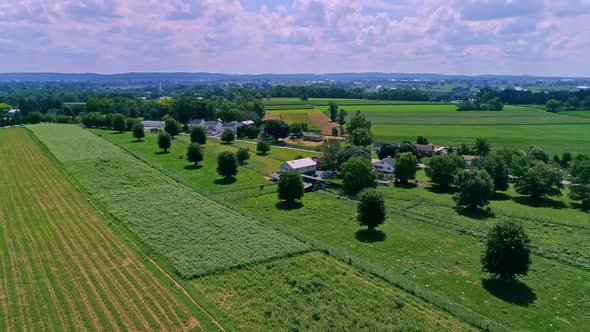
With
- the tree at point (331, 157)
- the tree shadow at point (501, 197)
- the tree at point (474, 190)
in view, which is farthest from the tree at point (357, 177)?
the tree shadow at point (501, 197)

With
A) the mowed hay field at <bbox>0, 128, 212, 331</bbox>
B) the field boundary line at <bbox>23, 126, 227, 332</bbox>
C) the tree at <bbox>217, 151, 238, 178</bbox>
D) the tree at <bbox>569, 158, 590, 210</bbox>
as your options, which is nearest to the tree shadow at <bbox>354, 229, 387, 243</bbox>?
the field boundary line at <bbox>23, 126, 227, 332</bbox>

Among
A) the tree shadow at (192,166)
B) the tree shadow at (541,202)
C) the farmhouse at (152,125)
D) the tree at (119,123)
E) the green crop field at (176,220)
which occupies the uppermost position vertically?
the tree at (119,123)

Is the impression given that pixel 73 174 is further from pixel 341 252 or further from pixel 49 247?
pixel 341 252

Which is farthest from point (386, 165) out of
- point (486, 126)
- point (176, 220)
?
point (486, 126)

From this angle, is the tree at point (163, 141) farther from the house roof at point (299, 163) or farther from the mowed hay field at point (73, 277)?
the mowed hay field at point (73, 277)

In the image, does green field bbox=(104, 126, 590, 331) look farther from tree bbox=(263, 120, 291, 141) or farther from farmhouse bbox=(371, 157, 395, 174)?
tree bbox=(263, 120, 291, 141)

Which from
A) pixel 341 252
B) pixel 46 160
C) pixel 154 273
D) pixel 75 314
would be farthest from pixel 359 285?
pixel 46 160
